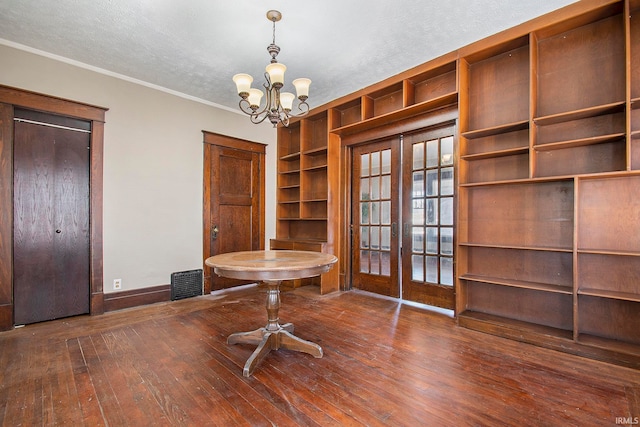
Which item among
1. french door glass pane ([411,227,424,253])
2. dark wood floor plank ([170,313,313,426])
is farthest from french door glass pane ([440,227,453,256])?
dark wood floor plank ([170,313,313,426])

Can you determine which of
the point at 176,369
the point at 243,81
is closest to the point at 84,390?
the point at 176,369

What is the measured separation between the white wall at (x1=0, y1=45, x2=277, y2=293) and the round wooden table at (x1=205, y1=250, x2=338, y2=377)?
1779 millimetres

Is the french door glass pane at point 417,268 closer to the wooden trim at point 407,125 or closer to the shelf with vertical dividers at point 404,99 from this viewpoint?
the wooden trim at point 407,125

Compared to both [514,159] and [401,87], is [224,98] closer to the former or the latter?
[401,87]

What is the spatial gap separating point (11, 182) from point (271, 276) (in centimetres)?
290

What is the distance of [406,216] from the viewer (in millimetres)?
3785

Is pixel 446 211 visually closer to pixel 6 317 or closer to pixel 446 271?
pixel 446 271

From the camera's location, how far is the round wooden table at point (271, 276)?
6.63 feet

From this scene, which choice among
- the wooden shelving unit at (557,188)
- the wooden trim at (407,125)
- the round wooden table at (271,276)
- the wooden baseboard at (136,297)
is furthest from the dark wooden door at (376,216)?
the wooden baseboard at (136,297)

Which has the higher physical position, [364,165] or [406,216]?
[364,165]

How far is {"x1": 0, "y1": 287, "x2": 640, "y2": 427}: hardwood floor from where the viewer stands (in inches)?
63.6

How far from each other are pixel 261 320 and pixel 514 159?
2.99m

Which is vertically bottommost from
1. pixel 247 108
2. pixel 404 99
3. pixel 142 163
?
pixel 142 163

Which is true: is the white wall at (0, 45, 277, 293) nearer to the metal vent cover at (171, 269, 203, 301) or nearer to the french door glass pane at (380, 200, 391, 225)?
the metal vent cover at (171, 269, 203, 301)
